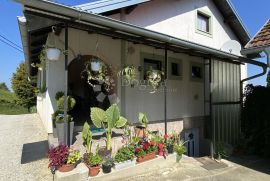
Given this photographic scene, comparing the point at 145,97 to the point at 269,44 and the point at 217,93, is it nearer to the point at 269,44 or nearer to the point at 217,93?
the point at 217,93

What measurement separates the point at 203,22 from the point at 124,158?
8054mm

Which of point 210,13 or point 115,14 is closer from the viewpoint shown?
point 115,14

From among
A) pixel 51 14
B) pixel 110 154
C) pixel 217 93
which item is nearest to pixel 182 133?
pixel 217 93

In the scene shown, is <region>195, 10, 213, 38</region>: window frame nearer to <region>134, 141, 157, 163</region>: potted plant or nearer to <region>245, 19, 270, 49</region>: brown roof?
<region>245, 19, 270, 49</region>: brown roof

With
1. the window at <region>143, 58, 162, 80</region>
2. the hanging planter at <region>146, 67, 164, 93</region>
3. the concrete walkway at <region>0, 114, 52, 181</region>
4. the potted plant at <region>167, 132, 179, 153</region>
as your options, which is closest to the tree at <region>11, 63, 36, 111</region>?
the concrete walkway at <region>0, 114, 52, 181</region>

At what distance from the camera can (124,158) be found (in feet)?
17.7

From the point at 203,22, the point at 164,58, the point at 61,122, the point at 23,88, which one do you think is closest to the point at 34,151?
the point at 61,122

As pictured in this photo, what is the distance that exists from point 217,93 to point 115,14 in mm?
4398

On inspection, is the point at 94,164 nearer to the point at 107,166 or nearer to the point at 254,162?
the point at 107,166

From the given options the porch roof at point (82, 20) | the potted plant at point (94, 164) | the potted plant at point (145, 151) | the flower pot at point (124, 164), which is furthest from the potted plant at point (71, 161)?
the porch roof at point (82, 20)

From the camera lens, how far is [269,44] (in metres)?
5.26

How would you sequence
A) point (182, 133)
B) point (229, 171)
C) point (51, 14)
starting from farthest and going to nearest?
1. point (182, 133)
2. point (229, 171)
3. point (51, 14)

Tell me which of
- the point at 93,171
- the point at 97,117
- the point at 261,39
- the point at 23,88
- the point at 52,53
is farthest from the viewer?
the point at 23,88

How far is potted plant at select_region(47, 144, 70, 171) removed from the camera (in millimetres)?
4570
